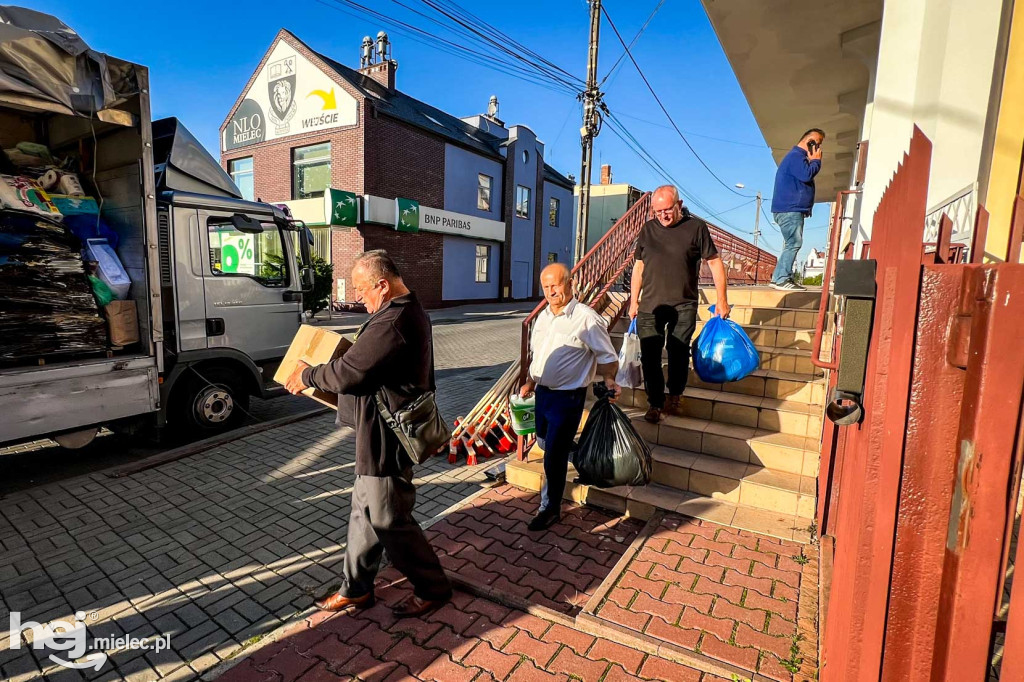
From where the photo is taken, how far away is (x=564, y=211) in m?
32.1

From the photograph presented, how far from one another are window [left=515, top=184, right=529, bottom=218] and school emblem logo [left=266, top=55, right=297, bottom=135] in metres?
10.9

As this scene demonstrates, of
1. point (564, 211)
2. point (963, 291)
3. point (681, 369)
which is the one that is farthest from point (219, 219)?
point (564, 211)

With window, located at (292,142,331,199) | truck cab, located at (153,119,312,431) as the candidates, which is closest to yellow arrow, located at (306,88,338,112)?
window, located at (292,142,331,199)

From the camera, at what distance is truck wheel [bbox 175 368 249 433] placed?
5.70 m

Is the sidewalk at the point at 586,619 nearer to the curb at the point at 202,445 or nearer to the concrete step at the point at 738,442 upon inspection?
the concrete step at the point at 738,442

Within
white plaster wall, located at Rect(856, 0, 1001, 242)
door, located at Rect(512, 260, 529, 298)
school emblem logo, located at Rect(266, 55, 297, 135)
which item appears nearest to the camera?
white plaster wall, located at Rect(856, 0, 1001, 242)

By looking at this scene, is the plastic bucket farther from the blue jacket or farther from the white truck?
the blue jacket

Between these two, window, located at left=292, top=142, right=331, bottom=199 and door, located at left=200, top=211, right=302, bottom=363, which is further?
window, located at left=292, top=142, right=331, bottom=199

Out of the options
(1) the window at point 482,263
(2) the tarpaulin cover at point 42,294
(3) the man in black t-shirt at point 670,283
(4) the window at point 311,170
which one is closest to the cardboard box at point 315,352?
(3) the man in black t-shirt at point 670,283

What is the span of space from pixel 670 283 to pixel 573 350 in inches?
48.4

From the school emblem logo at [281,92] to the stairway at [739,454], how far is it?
20138 millimetres

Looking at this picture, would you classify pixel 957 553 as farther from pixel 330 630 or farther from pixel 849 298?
pixel 330 630

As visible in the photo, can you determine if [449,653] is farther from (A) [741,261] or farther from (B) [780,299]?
(A) [741,261]

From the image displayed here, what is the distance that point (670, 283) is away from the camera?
4.25 meters
